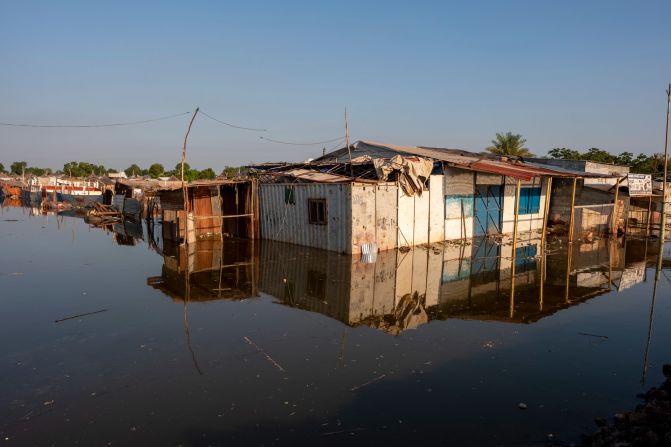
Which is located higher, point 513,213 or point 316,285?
point 513,213

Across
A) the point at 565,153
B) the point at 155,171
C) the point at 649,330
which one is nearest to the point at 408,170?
the point at 649,330

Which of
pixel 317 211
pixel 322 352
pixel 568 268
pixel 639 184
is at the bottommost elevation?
pixel 322 352

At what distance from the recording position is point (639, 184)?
22203mm

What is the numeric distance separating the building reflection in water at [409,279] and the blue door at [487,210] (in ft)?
7.97

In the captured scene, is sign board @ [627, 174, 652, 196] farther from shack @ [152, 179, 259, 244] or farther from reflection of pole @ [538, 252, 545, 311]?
shack @ [152, 179, 259, 244]

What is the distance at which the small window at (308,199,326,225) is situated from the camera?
55.2 feet

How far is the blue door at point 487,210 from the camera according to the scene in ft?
67.7

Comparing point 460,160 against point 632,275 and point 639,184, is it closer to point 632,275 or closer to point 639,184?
point 632,275

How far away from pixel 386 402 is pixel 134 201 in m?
30.0

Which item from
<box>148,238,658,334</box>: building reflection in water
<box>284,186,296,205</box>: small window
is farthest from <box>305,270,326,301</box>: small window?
<box>284,186,296,205</box>: small window

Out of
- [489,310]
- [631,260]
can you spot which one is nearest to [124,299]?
[489,310]

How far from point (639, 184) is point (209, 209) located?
21.4 m

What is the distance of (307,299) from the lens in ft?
35.1

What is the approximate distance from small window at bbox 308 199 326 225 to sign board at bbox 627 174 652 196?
1580 cm
